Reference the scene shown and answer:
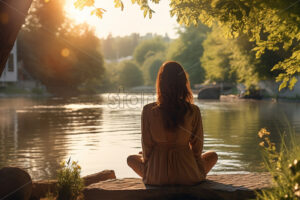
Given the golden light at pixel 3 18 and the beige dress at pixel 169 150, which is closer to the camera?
the golden light at pixel 3 18

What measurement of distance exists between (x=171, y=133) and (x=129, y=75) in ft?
407

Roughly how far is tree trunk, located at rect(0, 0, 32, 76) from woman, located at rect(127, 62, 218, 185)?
158cm

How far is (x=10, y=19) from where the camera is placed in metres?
4.33

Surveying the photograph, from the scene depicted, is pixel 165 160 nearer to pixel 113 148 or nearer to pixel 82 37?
pixel 113 148

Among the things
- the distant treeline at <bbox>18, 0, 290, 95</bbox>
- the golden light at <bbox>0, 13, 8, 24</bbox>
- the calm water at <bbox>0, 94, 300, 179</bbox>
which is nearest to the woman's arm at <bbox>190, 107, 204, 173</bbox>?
the golden light at <bbox>0, 13, 8, 24</bbox>

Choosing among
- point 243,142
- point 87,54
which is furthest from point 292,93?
point 87,54

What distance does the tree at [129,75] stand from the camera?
12812 cm

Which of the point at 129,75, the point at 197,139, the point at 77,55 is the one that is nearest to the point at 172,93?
the point at 197,139

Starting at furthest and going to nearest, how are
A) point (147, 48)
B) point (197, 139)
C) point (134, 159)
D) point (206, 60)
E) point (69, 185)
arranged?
point (147, 48)
point (206, 60)
point (134, 159)
point (197, 139)
point (69, 185)

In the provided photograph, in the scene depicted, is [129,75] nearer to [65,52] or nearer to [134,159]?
[65,52]

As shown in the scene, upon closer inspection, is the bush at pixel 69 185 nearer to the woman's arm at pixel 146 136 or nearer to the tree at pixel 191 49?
the woman's arm at pixel 146 136

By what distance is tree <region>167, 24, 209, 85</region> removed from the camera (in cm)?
8544

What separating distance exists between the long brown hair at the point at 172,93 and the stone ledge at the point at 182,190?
0.72 meters

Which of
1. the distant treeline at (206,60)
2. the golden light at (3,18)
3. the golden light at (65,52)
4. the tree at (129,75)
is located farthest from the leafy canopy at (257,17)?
the tree at (129,75)
